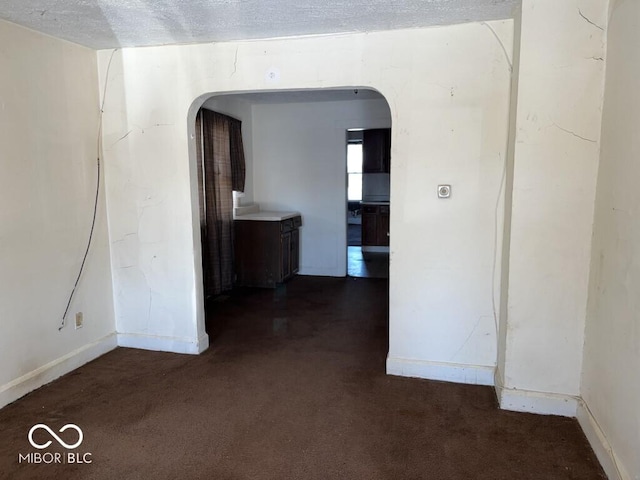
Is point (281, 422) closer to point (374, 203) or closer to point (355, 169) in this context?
point (374, 203)

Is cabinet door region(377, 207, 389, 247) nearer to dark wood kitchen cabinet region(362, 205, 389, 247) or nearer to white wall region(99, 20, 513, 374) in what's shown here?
dark wood kitchen cabinet region(362, 205, 389, 247)

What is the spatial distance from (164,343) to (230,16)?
2.33m

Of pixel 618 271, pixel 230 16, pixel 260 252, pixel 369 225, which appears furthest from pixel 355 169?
pixel 618 271

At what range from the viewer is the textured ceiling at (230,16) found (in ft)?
7.64

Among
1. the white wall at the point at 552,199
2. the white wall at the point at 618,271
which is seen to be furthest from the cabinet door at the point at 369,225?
the white wall at the point at 618,271

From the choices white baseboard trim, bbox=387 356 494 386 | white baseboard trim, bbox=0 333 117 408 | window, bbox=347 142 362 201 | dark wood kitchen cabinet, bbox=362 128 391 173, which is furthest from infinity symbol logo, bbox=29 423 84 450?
window, bbox=347 142 362 201

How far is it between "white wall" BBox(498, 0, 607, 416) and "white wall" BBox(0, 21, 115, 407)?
9.16ft

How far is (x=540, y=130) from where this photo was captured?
233 cm

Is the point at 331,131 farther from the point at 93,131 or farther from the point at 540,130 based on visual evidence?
the point at 540,130

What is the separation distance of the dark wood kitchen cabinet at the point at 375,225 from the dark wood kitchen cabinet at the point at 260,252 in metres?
2.95

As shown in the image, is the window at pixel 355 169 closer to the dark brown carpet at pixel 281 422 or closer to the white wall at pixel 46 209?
the white wall at pixel 46 209

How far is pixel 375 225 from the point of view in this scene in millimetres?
8117

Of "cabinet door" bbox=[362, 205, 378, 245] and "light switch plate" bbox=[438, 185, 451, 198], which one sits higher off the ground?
"light switch plate" bbox=[438, 185, 451, 198]

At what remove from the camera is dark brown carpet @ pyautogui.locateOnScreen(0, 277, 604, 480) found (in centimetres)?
205
